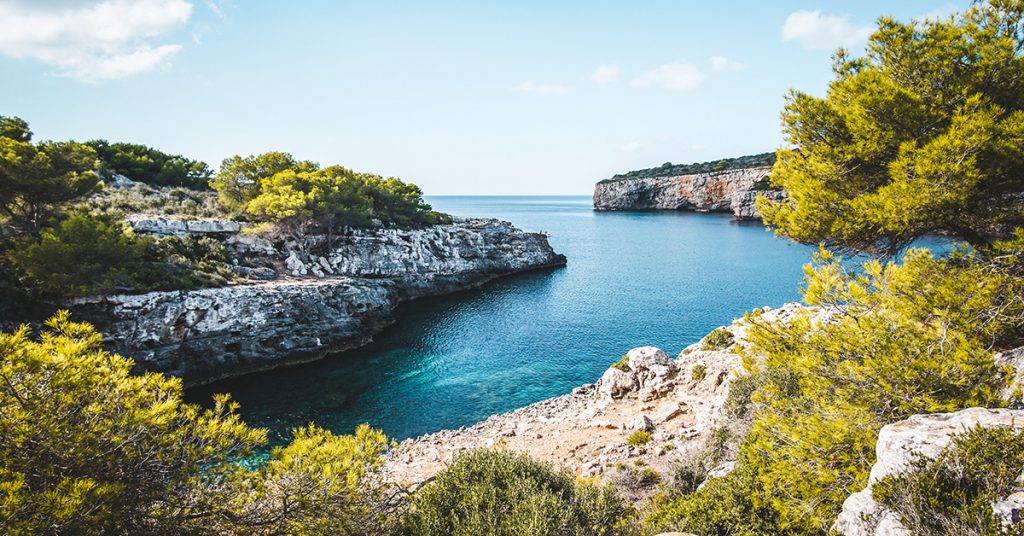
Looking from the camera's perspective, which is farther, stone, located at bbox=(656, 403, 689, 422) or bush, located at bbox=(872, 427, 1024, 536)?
stone, located at bbox=(656, 403, 689, 422)

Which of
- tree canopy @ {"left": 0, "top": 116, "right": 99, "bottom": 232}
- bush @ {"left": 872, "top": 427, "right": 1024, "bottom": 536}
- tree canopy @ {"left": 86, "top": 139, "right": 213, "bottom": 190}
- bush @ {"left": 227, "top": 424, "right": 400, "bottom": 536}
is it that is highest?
tree canopy @ {"left": 86, "top": 139, "right": 213, "bottom": 190}

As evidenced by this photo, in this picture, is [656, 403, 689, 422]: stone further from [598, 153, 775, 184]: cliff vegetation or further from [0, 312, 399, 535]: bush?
[598, 153, 775, 184]: cliff vegetation

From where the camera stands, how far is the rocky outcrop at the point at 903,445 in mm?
5320

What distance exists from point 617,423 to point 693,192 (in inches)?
5476

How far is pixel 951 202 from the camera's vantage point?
285 inches

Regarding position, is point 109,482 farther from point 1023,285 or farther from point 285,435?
point 285,435

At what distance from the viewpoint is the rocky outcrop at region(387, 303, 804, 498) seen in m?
15.6

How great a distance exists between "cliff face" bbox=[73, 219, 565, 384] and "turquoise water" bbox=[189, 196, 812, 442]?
195 centimetres

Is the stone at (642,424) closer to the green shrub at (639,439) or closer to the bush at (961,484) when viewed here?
the green shrub at (639,439)

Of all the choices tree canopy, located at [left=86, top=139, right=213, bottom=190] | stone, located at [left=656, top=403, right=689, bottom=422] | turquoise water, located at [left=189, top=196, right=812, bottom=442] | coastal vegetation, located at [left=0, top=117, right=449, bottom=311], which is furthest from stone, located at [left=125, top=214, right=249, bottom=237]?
stone, located at [left=656, top=403, right=689, bottom=422]

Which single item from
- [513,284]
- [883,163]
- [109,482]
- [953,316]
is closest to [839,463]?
[953,316]

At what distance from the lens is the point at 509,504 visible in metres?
8.58

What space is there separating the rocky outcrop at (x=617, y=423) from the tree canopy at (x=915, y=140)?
238 inches

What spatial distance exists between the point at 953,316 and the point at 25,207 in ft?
159
